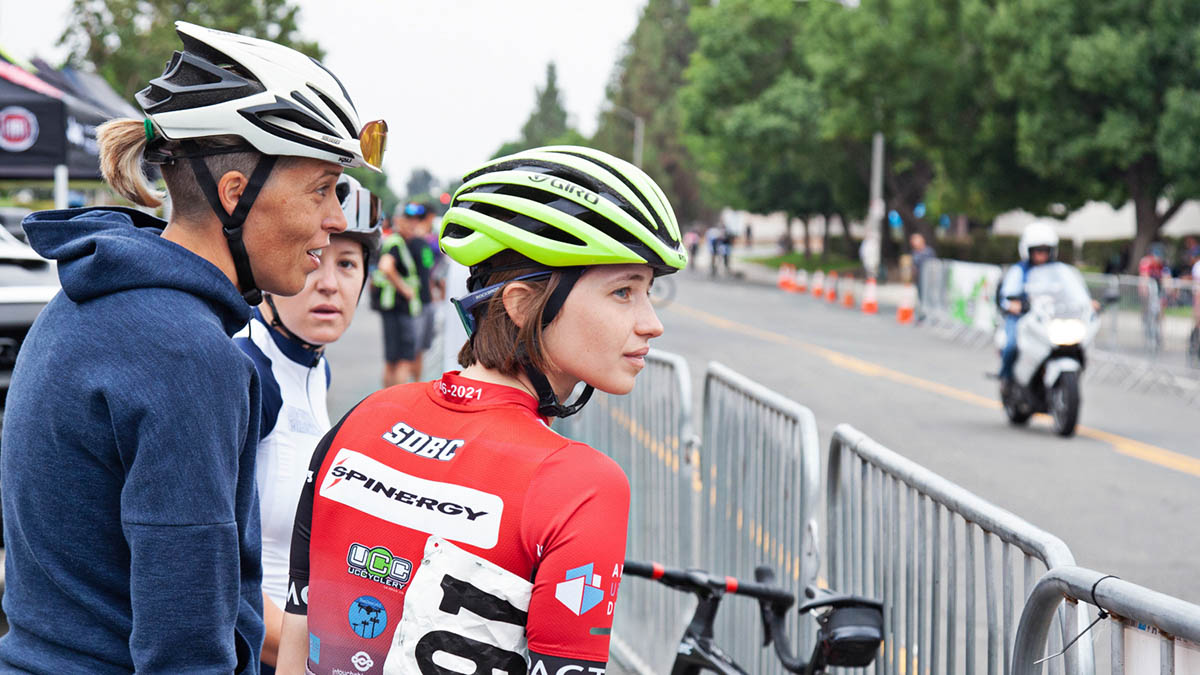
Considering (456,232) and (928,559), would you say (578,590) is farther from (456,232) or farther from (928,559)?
(928,559)

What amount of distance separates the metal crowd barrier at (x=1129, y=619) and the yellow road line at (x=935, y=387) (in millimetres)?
9304

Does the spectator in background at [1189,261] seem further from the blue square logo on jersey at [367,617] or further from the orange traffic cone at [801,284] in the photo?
the blue square logo on jersey at [367,617]

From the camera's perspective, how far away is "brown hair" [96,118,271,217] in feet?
6.32

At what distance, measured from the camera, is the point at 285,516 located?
9.19ft

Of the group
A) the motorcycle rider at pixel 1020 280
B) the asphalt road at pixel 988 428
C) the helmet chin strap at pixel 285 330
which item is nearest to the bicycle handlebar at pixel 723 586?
the helmet chin strap at pixel 285 330

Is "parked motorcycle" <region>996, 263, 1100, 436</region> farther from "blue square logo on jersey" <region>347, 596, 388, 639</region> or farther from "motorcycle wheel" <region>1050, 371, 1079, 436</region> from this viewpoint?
"blue square logo on jersey" <region>347, 596, 388, 639</region>

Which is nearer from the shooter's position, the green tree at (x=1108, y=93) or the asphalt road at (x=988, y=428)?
the asphalt road at (x=988, y=428)

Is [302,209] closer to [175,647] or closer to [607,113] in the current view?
[175,647]

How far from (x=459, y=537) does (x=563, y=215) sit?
0.54 metres

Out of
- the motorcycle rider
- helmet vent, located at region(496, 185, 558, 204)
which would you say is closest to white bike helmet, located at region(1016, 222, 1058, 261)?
the motorcycle rider

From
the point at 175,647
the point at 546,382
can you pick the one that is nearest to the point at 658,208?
the point at 546,382

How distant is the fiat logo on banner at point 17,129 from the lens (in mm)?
10984

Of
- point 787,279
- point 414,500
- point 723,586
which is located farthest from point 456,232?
point 787,279

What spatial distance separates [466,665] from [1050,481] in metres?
8.85
